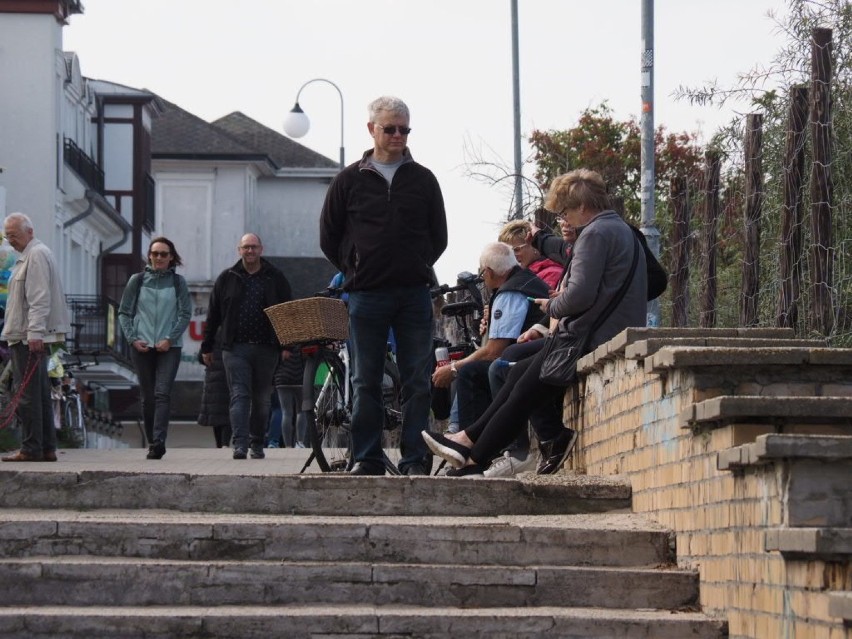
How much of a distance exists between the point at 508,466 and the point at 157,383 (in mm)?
5043

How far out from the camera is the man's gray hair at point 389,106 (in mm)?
10898

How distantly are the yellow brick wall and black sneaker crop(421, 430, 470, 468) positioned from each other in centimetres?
81

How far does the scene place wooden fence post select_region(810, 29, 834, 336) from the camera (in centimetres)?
1063

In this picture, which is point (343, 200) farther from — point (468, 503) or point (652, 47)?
point (652, 47)

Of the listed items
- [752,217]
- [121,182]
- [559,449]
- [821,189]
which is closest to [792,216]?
[821,189]

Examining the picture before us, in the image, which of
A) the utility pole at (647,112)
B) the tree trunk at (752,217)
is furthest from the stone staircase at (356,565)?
the utility pole at (647,112)

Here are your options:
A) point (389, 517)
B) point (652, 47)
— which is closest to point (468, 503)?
point (389, 517)

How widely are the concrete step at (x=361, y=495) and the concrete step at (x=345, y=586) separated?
1.11 m

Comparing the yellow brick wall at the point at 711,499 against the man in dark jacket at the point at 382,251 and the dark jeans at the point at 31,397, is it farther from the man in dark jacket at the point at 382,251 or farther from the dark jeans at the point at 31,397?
the dark jeans at the point at 31,397

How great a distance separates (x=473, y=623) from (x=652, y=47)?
1240cm

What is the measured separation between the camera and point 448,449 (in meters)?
11.2

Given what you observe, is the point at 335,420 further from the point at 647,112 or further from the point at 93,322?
the point at 93,322

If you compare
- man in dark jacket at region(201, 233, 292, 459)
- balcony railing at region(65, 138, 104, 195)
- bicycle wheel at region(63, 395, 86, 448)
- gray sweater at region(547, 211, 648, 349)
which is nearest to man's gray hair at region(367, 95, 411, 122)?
gray sweater at region(547, 211, 648, 349)

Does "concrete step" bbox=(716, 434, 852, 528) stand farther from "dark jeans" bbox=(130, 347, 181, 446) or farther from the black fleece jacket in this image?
"dark jeans" bbox=(130, 347, 181, 446)
